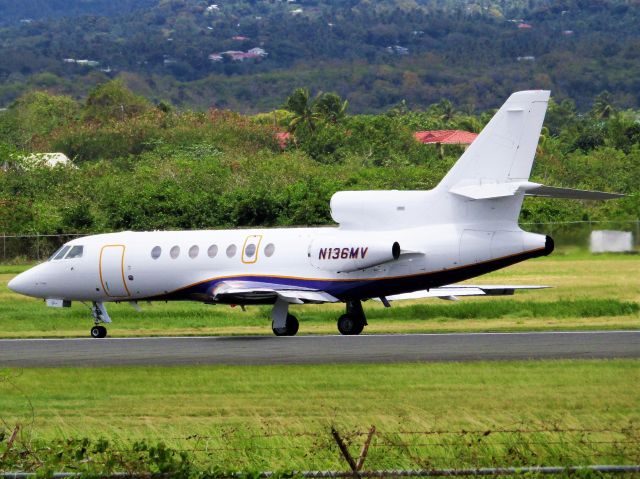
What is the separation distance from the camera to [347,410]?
22750 millimetres

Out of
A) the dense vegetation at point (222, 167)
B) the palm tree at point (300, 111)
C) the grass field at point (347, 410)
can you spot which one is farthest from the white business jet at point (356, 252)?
the palm tree at point (300, 111)

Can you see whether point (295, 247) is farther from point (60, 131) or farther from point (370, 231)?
point (60, 131)

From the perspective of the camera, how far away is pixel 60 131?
520ft

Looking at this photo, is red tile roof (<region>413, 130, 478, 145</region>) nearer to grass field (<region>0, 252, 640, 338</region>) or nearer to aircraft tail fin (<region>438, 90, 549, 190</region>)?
grass field (<region>0, 252, 640, 338</region>)

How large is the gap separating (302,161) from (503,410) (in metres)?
85.6

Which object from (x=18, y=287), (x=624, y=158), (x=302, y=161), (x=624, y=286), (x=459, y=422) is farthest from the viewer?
(x=624, y=158)

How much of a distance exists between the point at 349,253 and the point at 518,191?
4762 mm

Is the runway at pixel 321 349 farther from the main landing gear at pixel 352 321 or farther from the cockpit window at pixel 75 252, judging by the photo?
the cockpit window at pixel 75 252

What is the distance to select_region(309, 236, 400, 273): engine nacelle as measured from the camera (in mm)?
35438

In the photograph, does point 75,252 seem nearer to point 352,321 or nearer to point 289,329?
point 289,329

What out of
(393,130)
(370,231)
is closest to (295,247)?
(370,231)

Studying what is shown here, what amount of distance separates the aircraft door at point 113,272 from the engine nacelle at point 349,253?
6.15m

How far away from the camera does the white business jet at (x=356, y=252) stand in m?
34.5

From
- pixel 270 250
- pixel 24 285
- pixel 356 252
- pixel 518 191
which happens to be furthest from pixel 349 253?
pixel 24 285
